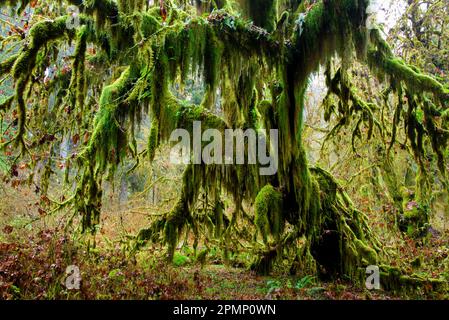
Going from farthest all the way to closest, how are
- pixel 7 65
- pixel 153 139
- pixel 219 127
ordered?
pixel 219 127 < pixel 153 139 < pixel 7 65

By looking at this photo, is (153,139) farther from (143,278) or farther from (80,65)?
(143,278)

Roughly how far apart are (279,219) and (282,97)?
2.41m

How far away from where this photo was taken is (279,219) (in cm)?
750

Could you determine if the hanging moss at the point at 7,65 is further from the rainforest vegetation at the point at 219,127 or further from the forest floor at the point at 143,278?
the forest floor at the point at 143,278

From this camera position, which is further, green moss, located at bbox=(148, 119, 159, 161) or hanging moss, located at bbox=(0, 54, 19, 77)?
green moss, located at bbox=(148, 119, 159, 161)

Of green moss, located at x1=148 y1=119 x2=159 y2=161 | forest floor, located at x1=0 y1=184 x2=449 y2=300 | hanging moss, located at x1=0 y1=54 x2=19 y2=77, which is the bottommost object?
forest floor, located at x1=0 y1=184 x2=449 y2=300

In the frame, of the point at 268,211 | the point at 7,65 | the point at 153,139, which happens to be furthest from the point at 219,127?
the point at 7,65

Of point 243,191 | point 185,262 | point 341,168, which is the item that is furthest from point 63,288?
point 341,168

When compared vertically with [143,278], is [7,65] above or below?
above

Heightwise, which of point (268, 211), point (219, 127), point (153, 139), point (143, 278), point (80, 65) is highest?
point (80, 65)

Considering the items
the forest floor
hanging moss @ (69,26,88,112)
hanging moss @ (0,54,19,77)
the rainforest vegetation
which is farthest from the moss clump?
hanging moss @ (0,54,19,77)

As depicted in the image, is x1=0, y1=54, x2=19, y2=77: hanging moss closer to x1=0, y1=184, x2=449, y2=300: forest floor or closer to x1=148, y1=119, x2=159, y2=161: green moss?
x1=148, y1=119, x2=159, y2=161: green moss

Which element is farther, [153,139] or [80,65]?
[153,139]

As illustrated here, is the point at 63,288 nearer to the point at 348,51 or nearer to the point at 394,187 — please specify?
the point at 348,51
